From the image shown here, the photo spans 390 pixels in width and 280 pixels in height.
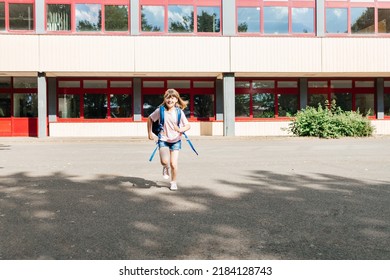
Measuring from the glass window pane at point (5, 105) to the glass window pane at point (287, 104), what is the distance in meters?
14.5

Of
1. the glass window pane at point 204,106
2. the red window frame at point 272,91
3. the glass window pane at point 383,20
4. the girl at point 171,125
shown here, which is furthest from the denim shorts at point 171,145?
the glass window pane at point 383,20

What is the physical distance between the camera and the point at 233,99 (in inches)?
885

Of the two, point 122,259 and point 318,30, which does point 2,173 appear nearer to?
point 122,259

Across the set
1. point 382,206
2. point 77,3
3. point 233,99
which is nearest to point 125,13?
point 77,3

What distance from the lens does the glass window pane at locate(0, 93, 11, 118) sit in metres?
23.3

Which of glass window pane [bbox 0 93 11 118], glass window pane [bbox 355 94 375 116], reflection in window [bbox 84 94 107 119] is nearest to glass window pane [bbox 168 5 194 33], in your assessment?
reflection in window [bbox 84 94 107 119]

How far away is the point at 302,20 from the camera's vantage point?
2302 cm

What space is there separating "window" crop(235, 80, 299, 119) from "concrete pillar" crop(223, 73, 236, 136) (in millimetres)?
1448

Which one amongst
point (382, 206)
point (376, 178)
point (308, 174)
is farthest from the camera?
point (308, 174)

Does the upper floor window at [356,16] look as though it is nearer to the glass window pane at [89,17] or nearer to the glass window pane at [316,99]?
the glass window pane at [316,99]

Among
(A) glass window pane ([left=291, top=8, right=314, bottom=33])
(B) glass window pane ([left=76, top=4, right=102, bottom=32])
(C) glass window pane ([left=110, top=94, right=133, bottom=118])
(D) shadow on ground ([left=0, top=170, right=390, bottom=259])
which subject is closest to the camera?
(D) shadow on ground ([left=0, top=170, right=390, bottom=259])

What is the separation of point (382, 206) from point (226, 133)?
17449mm

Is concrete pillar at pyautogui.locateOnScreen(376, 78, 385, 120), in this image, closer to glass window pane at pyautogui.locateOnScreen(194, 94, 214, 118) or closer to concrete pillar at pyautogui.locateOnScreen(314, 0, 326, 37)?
concrete pillar at pyautogui.locateOnScreen(314, 0, 326, 37)

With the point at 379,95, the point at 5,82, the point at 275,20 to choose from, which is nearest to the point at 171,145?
the point at 275,20
